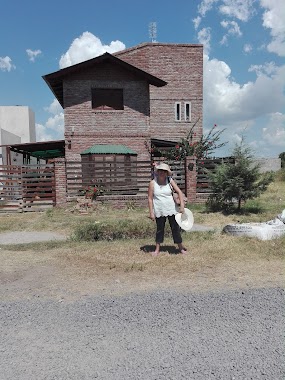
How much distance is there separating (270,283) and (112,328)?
228 centimetres

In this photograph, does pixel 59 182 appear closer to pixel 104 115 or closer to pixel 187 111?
pixel 104 115

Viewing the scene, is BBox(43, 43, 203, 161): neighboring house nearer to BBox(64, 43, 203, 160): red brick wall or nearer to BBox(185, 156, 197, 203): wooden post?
BBox(64, 43, 203, 160): red brick wall

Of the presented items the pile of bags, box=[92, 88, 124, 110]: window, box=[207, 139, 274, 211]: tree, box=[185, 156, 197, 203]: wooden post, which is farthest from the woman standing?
box=[92, 88, 124, 110]: window

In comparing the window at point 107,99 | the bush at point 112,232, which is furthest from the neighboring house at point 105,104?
the bush at point 112,232

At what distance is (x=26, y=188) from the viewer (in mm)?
13141

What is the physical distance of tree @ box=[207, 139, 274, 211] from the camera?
36.2 feet

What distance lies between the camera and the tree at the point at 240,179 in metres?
11.0

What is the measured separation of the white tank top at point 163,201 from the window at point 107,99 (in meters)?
11.8

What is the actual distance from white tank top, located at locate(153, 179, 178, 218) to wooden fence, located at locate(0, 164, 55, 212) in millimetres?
8532

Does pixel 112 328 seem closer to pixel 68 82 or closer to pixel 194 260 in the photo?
pixel 194 260

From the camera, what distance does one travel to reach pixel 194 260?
5.25m

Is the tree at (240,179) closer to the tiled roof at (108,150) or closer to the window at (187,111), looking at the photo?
the tiled roof at (108,150)

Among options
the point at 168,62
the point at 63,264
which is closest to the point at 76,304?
the point at 63,264

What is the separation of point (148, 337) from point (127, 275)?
177 cm
